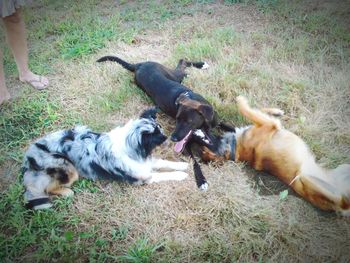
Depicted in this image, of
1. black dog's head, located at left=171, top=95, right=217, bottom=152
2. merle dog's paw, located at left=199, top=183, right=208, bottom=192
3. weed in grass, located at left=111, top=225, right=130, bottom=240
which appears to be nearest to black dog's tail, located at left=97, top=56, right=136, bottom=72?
black dog's head, located at left=171, top=95, right=217, bottom=152

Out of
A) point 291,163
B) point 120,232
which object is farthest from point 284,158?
point 120,232

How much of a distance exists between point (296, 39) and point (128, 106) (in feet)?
8.62

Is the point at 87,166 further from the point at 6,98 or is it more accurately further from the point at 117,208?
the point at 6,98

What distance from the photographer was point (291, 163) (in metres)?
3.07

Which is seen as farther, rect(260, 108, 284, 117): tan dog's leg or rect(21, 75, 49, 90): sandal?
rect(21, 75, 49, 90): sandal

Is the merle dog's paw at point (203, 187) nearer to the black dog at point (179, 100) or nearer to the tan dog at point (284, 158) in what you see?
the black dog at point (179, 100)

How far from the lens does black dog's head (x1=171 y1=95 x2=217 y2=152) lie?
3.40m

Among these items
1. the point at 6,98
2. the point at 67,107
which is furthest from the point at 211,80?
the point at 6,98

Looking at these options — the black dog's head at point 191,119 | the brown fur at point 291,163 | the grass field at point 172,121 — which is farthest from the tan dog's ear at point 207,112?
the grass field at point 172,121

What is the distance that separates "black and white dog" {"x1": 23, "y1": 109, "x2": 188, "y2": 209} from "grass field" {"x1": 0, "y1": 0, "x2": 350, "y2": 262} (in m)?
0.15

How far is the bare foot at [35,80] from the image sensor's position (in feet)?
15.4

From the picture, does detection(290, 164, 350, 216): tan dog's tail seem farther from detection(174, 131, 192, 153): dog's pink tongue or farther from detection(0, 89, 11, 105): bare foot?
detection(0, 89, 11, 105): bare foot

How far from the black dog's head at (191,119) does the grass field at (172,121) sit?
386 millimetres

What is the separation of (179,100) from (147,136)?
0.72 metres
